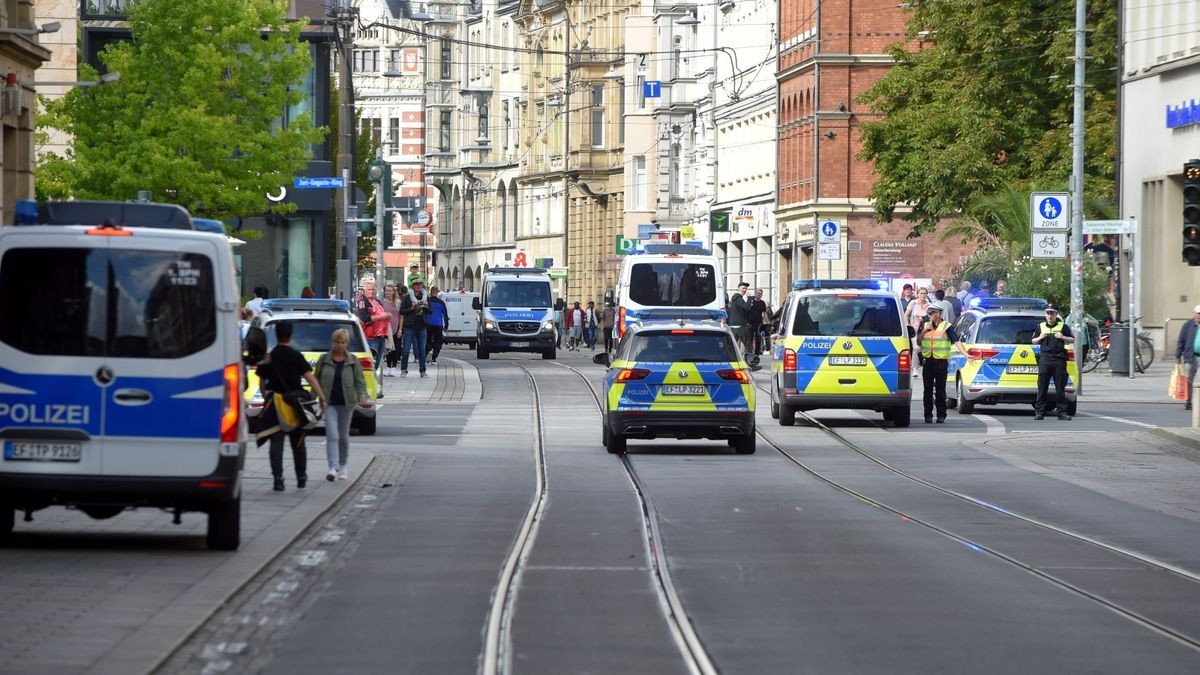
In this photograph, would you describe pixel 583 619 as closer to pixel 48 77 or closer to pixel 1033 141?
pixel 48 77

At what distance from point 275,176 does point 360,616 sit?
Answer: 35.8 metres

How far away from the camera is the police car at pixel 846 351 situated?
102 ft

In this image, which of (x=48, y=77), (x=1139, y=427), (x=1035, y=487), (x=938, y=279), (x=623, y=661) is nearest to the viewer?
(x=623, y=661)

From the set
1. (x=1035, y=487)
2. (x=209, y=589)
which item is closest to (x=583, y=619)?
(x=209, y=589)

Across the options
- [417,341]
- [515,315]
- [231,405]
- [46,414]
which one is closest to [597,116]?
[515,315]

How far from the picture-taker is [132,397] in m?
14.6

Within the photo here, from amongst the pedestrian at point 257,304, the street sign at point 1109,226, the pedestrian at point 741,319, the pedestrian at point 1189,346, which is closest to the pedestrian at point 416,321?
the pedestrian at point 257,304

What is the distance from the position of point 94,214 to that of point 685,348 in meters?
12.1

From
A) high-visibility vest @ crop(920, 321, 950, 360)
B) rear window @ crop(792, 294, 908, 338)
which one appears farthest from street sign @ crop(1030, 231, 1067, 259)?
rear window @ crop(792, 294, 908, 338)

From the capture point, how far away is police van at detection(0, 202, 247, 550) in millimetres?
14500

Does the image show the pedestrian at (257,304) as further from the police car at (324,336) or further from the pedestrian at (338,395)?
the pedestrian at (338,395)

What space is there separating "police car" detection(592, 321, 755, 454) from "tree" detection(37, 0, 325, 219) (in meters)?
20.6

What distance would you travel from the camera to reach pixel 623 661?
10641 mm

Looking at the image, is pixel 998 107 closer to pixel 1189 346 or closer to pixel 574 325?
pixel 1189 346
